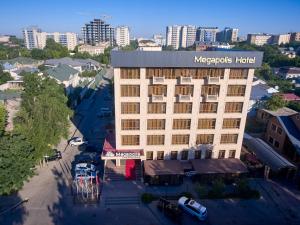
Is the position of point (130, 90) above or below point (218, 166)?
above

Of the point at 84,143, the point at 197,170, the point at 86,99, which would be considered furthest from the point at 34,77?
the point at 197,170

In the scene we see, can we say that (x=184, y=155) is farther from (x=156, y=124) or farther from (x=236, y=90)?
(x=236, y=90)

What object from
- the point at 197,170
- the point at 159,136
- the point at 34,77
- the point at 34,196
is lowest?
the point at 34,196

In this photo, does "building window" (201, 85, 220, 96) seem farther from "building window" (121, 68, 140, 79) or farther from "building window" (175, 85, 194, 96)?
"building window" (121, 68, 140, 79)

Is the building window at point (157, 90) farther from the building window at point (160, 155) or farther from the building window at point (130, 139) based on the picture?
the building window at point (160, 155)

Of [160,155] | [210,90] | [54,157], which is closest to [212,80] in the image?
[210,90]

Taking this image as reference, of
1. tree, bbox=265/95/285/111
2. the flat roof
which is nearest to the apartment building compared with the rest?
the flat roof

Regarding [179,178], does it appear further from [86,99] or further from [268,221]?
[86,99]
